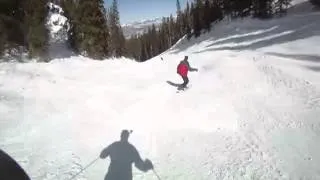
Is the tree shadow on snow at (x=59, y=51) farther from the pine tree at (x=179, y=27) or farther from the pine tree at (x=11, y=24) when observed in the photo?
the pine tree at (x=179, y=27)

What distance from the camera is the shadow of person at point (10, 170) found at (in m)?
7.41

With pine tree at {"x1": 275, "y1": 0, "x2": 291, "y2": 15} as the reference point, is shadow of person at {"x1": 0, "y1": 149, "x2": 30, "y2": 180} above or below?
below

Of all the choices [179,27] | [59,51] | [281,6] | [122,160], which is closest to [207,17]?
[281,6]

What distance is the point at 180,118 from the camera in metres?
13.3

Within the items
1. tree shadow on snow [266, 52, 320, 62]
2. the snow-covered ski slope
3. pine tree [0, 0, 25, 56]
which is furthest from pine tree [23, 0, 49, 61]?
tree shadow on snow [266, 52, 320, 62]

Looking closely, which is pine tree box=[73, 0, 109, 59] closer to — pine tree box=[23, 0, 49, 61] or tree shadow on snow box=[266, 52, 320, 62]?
pine tree box=[23, 0, 49, 61]

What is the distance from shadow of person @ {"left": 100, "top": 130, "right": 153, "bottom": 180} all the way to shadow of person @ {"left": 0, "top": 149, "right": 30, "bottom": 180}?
1934 millimetres

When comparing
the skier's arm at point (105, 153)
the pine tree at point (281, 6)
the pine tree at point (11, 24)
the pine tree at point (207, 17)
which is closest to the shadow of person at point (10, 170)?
the skier's arm at point (105, 153)

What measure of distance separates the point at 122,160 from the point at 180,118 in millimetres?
4351

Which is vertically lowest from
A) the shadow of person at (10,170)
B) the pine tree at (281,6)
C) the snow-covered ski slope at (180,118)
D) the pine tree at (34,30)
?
the snow-covered ski slope at (180,118)

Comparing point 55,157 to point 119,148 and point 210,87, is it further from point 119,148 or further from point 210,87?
point 210,87

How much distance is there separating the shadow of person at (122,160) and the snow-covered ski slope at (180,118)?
221 mm

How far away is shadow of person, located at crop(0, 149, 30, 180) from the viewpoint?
7.41 metres

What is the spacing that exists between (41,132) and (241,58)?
13.7 meters
